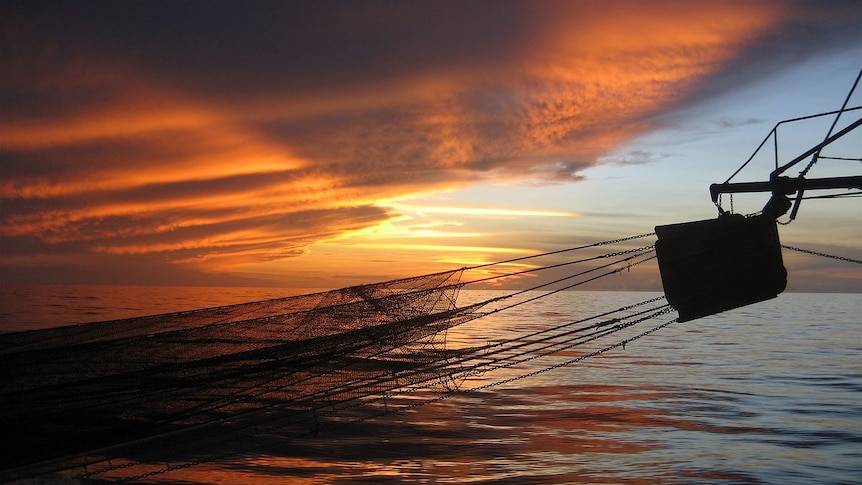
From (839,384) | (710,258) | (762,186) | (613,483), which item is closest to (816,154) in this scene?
(762,186)

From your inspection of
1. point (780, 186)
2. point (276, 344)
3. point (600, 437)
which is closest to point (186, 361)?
point (276, 344)

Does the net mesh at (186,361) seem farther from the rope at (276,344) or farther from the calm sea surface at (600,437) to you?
the calm sea surface at (600,437)

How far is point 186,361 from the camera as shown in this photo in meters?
11.1

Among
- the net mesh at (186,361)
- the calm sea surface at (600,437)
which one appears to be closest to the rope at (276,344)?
the net mesh at (186,361)

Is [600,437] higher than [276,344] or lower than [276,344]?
lower

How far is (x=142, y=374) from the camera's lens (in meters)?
10.7

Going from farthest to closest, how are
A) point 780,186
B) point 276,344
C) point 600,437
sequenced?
point 600,437 → point 276,344 → point 780,186

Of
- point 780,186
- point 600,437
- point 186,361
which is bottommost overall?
point 600,437

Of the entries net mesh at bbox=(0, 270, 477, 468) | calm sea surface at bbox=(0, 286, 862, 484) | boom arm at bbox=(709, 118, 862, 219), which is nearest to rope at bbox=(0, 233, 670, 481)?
net mesh at bbox=(0, 270, 477, 468)

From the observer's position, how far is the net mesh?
9750 mm

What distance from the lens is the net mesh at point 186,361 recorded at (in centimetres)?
975

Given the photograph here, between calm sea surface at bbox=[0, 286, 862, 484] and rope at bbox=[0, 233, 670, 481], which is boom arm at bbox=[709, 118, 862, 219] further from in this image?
calm sea surface at bbox=[0, 286, 862, 484]

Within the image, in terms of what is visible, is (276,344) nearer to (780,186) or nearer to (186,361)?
(186,361)

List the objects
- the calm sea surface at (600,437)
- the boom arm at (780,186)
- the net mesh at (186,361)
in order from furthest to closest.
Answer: the calm sea surface at (600,437), the boom arm at (780,186), the net mesh at (186,361)
